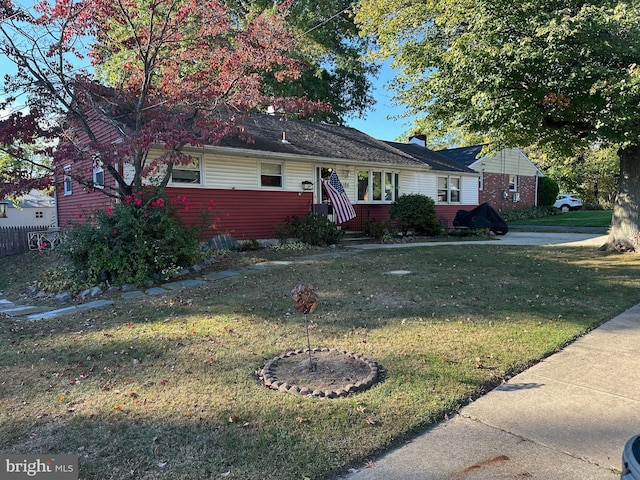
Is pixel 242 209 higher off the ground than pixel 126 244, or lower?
higher

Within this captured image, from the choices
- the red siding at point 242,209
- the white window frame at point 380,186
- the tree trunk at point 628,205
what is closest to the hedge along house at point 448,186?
the white window frame at point 380,186

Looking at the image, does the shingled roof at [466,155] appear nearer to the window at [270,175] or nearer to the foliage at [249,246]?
the window at [270,175]

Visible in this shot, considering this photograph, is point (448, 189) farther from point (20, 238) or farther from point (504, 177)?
point (20, 238)

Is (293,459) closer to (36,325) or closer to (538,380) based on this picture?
(538,380)

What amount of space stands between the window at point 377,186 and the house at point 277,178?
0.04 meters

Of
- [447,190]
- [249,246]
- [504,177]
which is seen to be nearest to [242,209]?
[249,246]

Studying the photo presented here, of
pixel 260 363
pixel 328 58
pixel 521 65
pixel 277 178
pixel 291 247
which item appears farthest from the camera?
pixel 328 58

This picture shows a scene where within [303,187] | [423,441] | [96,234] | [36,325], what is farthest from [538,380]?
[303,187]

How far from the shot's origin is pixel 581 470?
88.1 inches

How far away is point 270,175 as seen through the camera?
12820 mm

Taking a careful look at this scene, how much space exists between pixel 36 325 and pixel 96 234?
2513 mm

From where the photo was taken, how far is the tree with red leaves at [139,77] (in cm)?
756

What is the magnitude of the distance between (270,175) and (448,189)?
940 cm

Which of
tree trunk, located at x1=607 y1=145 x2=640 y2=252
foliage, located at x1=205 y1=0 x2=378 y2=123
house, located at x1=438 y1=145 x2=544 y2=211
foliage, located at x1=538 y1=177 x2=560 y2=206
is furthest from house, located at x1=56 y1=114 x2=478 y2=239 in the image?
foliage, located at x1=538 y1=177 x2=560 y2=206
